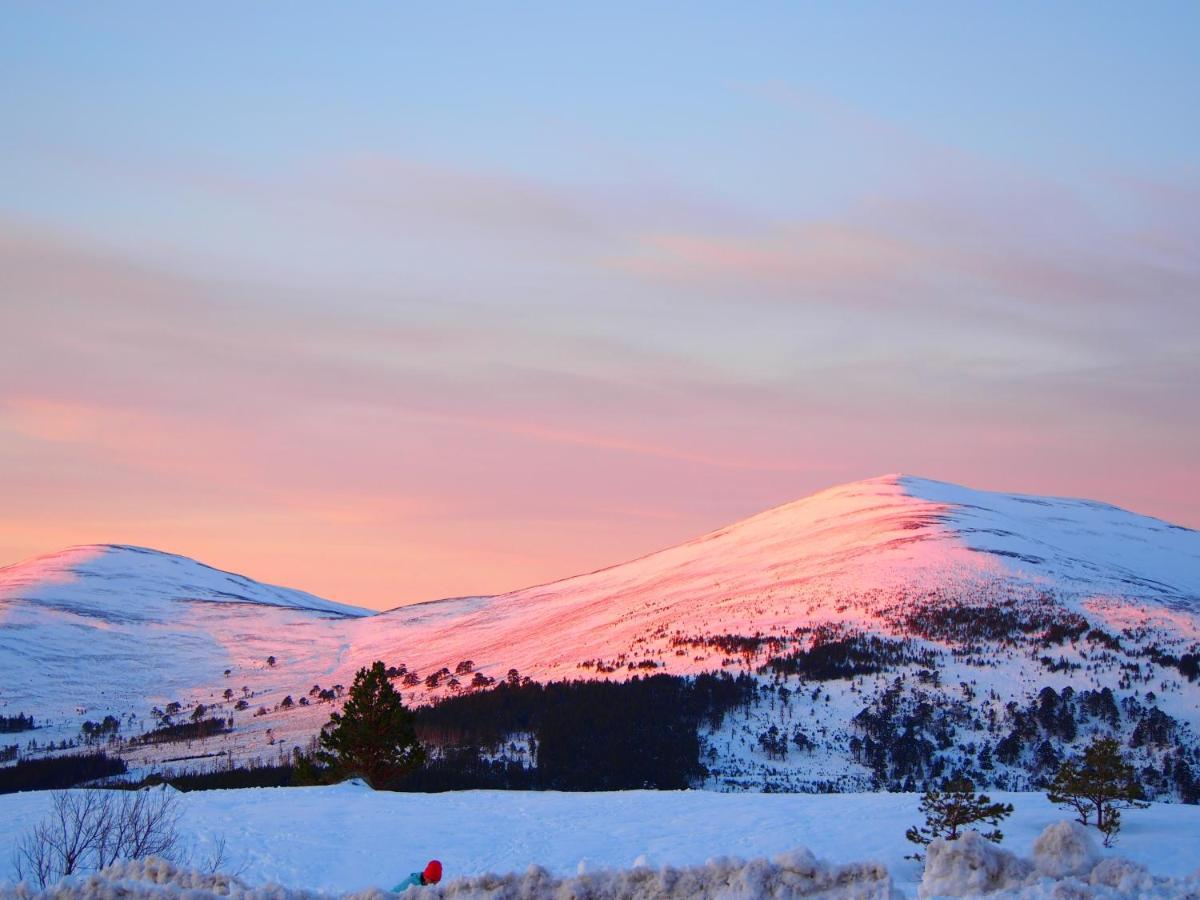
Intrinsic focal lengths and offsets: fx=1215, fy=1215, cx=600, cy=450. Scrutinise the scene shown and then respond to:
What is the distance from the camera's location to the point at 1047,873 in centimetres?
1617

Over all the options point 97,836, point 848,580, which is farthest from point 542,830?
point 848,580

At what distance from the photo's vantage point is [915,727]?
9281 cm

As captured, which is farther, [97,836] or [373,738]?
[373,738]

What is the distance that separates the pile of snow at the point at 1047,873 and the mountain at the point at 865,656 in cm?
6929

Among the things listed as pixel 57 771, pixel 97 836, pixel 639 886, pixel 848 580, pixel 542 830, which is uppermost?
pixel 848 580

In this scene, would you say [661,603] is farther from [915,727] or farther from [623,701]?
[915,727]

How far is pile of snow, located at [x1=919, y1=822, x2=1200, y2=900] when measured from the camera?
14.6 meters

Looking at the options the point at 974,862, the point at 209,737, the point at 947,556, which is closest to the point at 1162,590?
the point at 947,556

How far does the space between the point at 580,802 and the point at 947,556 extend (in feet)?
394

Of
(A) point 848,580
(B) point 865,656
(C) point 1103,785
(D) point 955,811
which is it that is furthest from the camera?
(A) point 848,580

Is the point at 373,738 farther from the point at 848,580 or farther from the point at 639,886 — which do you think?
the point at 848,580

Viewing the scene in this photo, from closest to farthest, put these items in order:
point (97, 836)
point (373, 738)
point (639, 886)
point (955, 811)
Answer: point (639, 886) < point (97, 836) < point (955, 811) < point (373, 738)

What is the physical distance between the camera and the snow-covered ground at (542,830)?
34.0m

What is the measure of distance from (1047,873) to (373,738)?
46.7m
